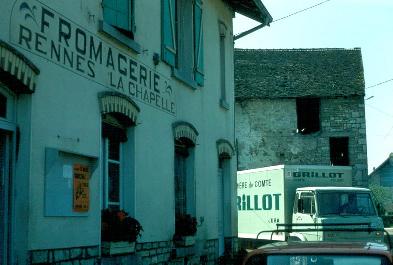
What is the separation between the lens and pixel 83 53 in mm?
8344

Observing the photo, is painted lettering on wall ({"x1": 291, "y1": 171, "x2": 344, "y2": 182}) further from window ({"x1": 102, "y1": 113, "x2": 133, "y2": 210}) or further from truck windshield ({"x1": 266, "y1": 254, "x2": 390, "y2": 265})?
truck windshield ({"x1": 266, "y1": 254, "x2": 390, "y2": 265})

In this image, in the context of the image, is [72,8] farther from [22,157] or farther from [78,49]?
[22,157]

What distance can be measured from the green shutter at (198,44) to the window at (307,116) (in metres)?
21.7

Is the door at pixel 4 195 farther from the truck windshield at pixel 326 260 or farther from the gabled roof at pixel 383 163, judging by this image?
the gabled roof at pixel 383 163

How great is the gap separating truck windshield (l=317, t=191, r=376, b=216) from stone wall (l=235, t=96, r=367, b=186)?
16.0m

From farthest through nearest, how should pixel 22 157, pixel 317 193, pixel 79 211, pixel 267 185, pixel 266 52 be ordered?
pixel 266 52, pixel 267 185, pixel 317 193, pixel 79 211, pixel 22 157

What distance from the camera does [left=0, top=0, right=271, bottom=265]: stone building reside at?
22.9ft

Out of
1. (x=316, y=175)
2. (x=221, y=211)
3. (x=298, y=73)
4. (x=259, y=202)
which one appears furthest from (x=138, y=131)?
(x=298, y=73)

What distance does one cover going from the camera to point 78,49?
8.22 m

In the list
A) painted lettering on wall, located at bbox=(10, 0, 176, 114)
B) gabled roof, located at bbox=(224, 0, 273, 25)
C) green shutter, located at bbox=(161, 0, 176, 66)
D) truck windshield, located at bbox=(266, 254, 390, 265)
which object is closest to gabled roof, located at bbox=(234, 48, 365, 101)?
gabled roof, located at bbox=(224, 0, 273, 25)

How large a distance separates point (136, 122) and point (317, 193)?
8.70 m

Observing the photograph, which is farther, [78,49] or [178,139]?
[178,139]

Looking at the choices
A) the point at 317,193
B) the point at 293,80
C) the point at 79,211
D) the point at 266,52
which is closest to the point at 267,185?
the point at 317,193

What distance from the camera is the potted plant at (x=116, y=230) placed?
8.67 m
